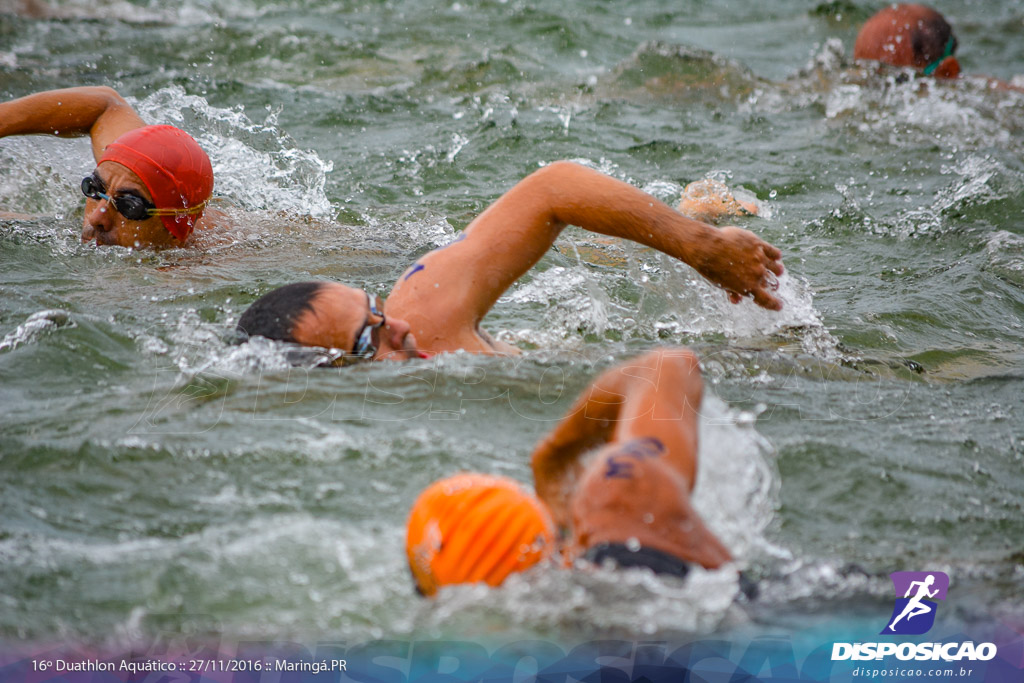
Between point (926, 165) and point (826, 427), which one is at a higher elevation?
point (926, 165)

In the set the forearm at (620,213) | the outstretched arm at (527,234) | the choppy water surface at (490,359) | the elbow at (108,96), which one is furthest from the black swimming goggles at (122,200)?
the forearm at (620,213)

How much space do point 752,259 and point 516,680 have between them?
1846 millimetres

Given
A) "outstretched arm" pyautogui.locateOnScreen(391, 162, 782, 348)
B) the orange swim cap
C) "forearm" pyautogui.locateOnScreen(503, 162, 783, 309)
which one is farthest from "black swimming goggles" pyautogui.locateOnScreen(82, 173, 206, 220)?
the orange swim cap

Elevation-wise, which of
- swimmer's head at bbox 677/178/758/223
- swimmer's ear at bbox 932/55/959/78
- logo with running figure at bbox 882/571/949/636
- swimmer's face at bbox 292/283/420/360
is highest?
swimmer's ear at bbox 932/55/959/78

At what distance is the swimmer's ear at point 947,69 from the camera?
8281mm

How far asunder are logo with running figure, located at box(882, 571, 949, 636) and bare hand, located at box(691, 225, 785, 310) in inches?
46.7

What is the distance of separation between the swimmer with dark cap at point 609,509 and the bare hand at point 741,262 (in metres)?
0.95

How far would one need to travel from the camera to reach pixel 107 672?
2326mm

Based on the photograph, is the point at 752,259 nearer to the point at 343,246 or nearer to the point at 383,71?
the point at 343,246

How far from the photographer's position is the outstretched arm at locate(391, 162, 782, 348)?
3.61 metres

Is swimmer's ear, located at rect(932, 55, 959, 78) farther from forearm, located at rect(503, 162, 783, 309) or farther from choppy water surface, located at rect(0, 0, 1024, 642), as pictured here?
forearm, located at rect(503, 162, 783, 309)

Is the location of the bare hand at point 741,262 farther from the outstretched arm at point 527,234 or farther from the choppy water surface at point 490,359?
the choppy water surface at point 490,359

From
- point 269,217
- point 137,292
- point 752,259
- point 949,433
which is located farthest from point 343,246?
point 949,433

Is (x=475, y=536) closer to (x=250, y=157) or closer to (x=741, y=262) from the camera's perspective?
(x=741, y=262)
